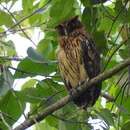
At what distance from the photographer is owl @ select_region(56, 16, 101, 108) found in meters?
3.23

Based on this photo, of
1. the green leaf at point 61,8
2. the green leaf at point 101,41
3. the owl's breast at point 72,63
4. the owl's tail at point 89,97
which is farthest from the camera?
the owl's breast at point 72,63

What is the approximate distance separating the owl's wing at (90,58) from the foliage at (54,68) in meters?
0.33

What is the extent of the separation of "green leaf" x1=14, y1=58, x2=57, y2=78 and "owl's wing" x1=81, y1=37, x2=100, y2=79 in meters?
0.91

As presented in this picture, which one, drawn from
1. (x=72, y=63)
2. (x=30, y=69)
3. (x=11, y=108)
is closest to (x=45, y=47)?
(x=30, y=69)

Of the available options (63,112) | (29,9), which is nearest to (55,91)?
(63,112)

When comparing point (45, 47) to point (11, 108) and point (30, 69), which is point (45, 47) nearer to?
point (30, 69)

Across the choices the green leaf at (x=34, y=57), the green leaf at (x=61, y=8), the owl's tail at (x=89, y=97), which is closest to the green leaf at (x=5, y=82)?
the green leaf at (x=34, y=57)

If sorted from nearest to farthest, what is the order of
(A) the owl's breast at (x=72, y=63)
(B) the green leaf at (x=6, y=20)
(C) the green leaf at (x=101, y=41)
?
(C) the green leaf at (x=101, y=41) → (B) the green leaf at (x=6, y=20) → (A) the owl's breast at (x=72, y=63)

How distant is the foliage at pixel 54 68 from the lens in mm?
2227

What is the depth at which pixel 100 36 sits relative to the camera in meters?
2.58

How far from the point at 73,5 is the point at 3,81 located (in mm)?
648

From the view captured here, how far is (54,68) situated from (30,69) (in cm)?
19

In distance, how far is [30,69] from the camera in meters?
2.26

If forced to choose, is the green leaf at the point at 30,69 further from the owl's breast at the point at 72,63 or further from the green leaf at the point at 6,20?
the owl's breast at the point at 72,63
